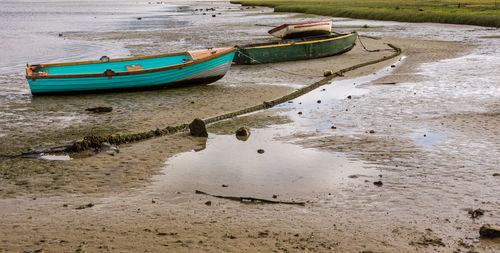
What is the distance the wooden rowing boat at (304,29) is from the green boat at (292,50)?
2.59m

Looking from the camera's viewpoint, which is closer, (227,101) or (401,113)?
(401,113)

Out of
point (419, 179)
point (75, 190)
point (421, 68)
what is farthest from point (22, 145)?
point (421, 68)

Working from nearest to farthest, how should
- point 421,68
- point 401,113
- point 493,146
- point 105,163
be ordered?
point 105,163 → point 493,146 → point 401,113 → point 421,68

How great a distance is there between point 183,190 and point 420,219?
362 cm

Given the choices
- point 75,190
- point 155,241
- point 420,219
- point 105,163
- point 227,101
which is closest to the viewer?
point 155,241

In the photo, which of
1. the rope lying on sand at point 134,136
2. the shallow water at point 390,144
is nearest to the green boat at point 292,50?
the shallow water at point 390,144

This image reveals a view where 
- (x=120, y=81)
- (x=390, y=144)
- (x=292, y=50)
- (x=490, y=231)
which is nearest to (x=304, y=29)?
(x=292, y=50)

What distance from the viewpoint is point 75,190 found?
7.95 meters

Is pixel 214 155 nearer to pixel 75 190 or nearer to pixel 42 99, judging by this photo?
pixel 75 190

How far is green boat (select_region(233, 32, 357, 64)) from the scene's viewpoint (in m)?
22.7

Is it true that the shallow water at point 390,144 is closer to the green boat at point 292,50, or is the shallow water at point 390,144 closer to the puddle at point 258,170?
the puddle at point 258,170

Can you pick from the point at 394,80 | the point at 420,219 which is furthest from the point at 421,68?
the point at 420,219

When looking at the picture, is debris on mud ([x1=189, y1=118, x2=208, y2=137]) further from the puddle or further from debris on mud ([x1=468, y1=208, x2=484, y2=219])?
debris on mud ([x1=468, y1=208, x2=484, y2=219])

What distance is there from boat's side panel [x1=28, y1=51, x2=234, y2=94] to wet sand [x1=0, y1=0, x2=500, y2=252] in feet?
13.0
